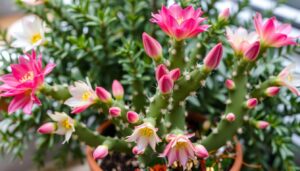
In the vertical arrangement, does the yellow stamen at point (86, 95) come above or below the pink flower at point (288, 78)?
above

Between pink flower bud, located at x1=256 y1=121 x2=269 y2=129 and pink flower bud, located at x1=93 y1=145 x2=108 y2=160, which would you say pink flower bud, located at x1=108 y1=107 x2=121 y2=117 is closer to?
pink flower bud, located at x1=93 y1=145 x2=108 y2=160

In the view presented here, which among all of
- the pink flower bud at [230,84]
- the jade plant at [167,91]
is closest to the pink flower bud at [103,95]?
the jade plant at [167,91]

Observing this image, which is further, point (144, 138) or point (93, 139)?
point (93, 139)

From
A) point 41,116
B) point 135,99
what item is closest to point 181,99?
point 135,99

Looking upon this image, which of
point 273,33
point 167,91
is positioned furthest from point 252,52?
point 167,91

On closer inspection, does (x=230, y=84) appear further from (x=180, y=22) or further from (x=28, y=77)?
(x=28, y=77)

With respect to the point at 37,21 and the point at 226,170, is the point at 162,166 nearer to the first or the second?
the point at 226,170

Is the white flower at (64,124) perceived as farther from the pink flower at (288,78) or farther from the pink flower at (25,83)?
the pink flower at (288,78)
